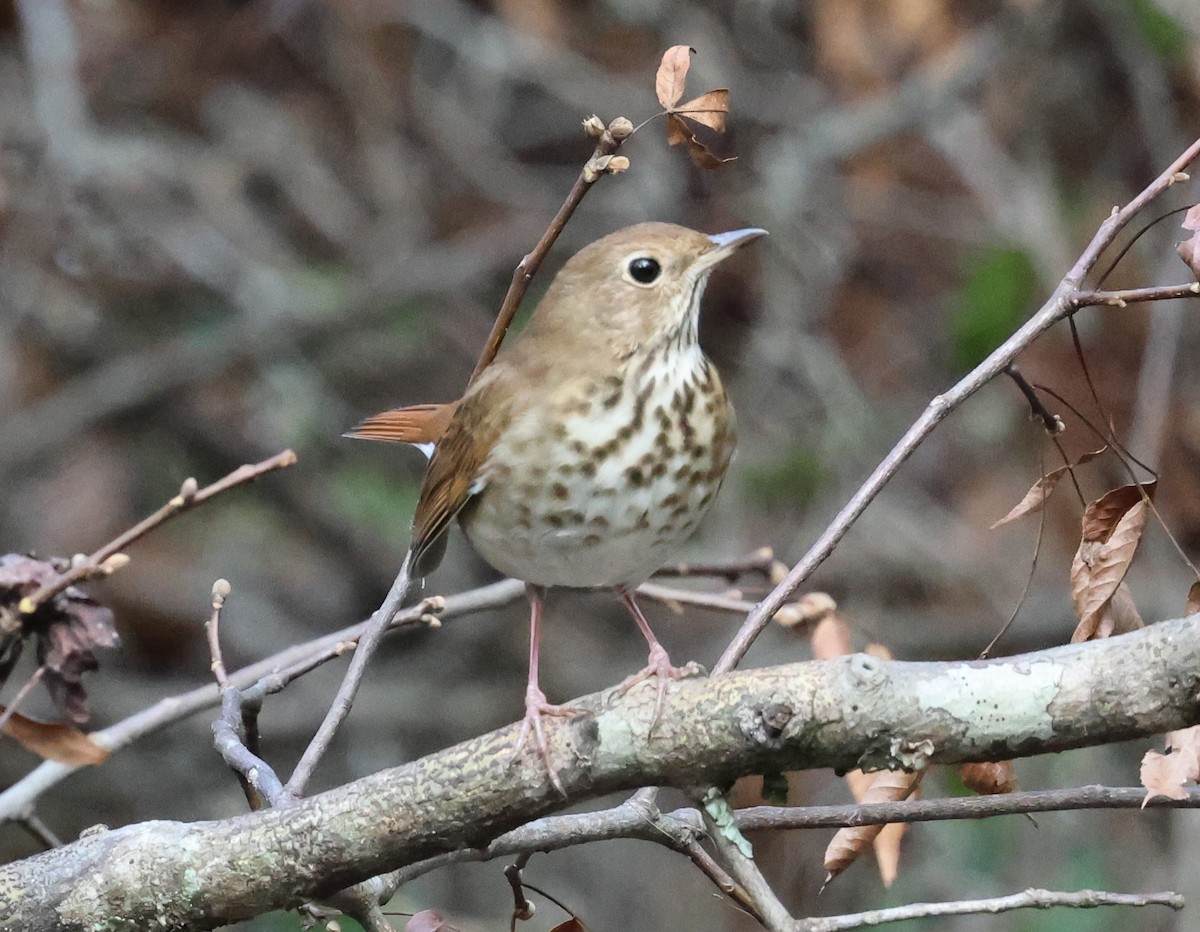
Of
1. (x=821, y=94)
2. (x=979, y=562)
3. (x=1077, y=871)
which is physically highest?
(x=821, y=94)

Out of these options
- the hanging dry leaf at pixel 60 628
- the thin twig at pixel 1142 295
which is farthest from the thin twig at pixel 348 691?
the thin twig at pixel 1142 295

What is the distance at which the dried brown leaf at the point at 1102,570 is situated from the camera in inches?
67.4

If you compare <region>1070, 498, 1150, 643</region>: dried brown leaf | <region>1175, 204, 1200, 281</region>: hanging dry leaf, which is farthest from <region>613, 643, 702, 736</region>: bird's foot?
<region>1175, 204, 1200, 281</region>: hanging dry leaf

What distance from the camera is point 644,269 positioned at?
249 cm

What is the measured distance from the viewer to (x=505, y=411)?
95.5 inches

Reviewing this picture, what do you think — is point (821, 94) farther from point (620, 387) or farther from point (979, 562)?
point (620, 387)

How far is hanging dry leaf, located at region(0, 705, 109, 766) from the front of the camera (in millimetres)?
2082

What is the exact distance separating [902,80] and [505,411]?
315 centimetres

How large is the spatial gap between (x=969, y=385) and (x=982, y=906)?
0.57 meters

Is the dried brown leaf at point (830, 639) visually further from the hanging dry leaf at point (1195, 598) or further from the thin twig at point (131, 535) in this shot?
the thin twig at point (131, 535)

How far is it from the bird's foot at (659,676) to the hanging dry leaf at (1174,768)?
48 centimetres

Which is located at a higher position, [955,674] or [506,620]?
[955,674]

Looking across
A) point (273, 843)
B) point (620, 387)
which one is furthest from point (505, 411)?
point (273, 843)

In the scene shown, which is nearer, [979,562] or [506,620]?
[979,562]
